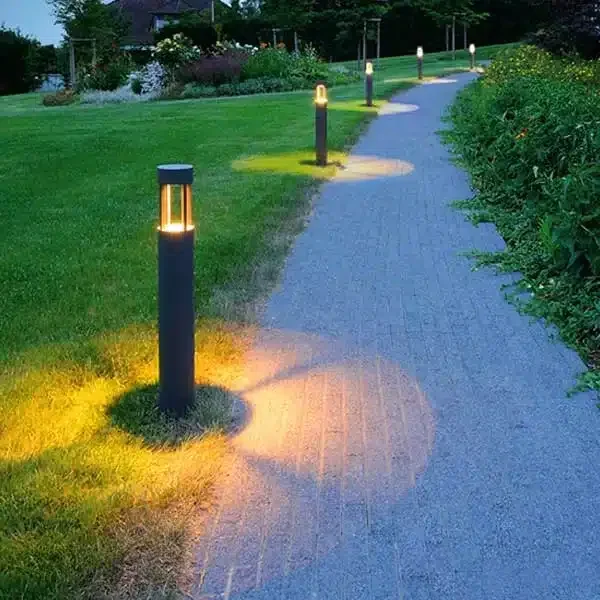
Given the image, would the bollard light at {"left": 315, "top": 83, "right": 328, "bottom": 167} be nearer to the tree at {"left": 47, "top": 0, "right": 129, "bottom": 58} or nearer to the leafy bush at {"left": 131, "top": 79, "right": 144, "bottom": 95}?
the leafy bush at {"left": 131, "top": 79, "right": 144, "bottom": 95}

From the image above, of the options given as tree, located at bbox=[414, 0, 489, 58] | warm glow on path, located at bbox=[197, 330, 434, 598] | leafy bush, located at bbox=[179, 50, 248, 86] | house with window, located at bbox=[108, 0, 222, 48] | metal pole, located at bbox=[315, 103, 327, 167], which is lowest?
warm glow on path, located at bbox=[197, 330, 434, 598]

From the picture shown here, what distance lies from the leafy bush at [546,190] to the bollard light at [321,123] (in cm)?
198

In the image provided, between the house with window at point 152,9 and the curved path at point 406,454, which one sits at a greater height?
the house with window at point 152,9

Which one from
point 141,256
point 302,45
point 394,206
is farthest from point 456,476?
point 302,45

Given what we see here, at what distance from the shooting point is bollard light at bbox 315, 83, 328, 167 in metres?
11.4

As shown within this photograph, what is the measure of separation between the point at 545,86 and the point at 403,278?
608 centimetres

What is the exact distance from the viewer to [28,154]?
13.4 metres

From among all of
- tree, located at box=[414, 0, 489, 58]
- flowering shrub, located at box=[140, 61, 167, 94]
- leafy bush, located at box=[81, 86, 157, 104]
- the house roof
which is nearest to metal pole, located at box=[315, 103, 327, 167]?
leafy bush, located at box=[81, 86, 157, 104]

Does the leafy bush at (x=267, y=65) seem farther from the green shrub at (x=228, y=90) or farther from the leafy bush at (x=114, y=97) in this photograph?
the leafy bush at (x=114, y=97)

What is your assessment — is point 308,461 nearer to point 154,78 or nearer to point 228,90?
point 228,90

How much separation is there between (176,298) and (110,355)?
1048mm

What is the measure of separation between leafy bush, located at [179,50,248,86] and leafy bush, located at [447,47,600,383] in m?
13.8

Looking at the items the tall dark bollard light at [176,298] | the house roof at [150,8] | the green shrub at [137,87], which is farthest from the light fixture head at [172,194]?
the house roof at [150,8]

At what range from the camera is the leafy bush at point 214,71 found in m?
26.8
